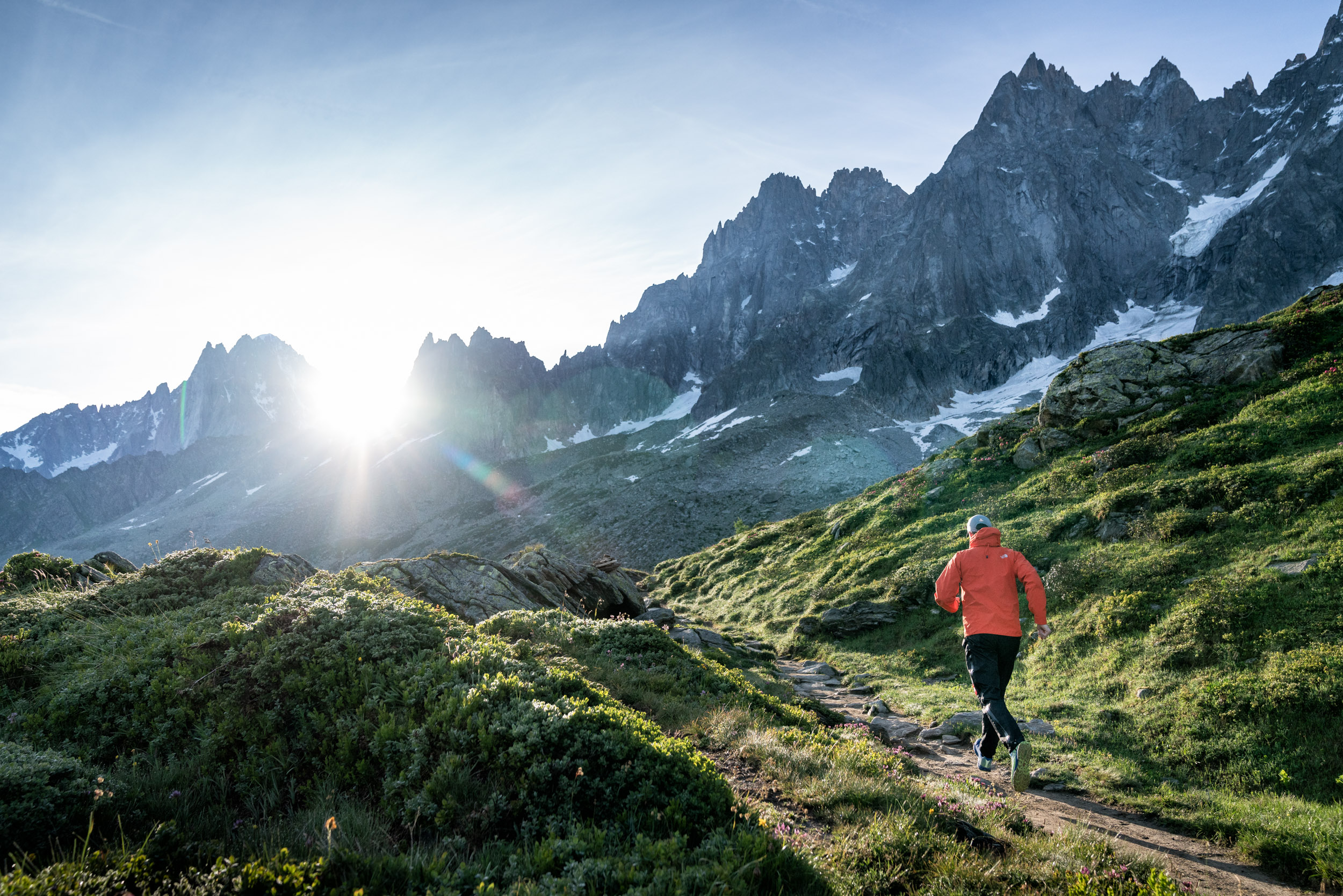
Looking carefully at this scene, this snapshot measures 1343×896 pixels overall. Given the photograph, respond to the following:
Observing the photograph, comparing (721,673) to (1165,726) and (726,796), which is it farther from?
(1165,726)

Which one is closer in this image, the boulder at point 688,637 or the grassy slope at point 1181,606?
the grassy slope at point 1181,606

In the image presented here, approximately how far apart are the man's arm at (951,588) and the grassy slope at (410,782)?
2746 mm

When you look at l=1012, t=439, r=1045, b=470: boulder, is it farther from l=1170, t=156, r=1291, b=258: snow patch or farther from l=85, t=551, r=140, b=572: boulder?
l=1170, t=156, r=1291, b=258: snow patch

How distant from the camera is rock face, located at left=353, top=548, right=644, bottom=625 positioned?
57.6ft

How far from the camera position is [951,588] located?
9.62m

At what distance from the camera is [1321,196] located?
545ft

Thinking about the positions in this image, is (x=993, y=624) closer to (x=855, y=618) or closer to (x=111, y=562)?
(x=855, y=618)

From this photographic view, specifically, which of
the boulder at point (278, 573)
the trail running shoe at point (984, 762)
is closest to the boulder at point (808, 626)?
the trail running shoe at point (984, 762)

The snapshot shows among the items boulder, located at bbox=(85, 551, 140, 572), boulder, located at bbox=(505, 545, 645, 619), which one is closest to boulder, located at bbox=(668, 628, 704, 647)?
boulder, located at bbox=(505, 545, 645, 619)

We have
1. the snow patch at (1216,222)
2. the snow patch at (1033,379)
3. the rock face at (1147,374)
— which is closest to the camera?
the rock face at (1147,374)

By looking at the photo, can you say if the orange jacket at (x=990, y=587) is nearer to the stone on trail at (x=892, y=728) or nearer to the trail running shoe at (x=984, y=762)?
the trail running shoe at (x=984, y=762)

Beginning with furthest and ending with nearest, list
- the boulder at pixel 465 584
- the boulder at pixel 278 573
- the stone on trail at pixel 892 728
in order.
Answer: the boulder at pixel 465 584, the boulder at pixel 278 573, the stone on trail at pixel 892 728

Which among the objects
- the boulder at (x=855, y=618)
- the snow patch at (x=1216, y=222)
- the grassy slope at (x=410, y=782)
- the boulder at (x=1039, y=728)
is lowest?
the boulder at (x=855, y=618)

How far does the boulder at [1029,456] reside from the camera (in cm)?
2497
